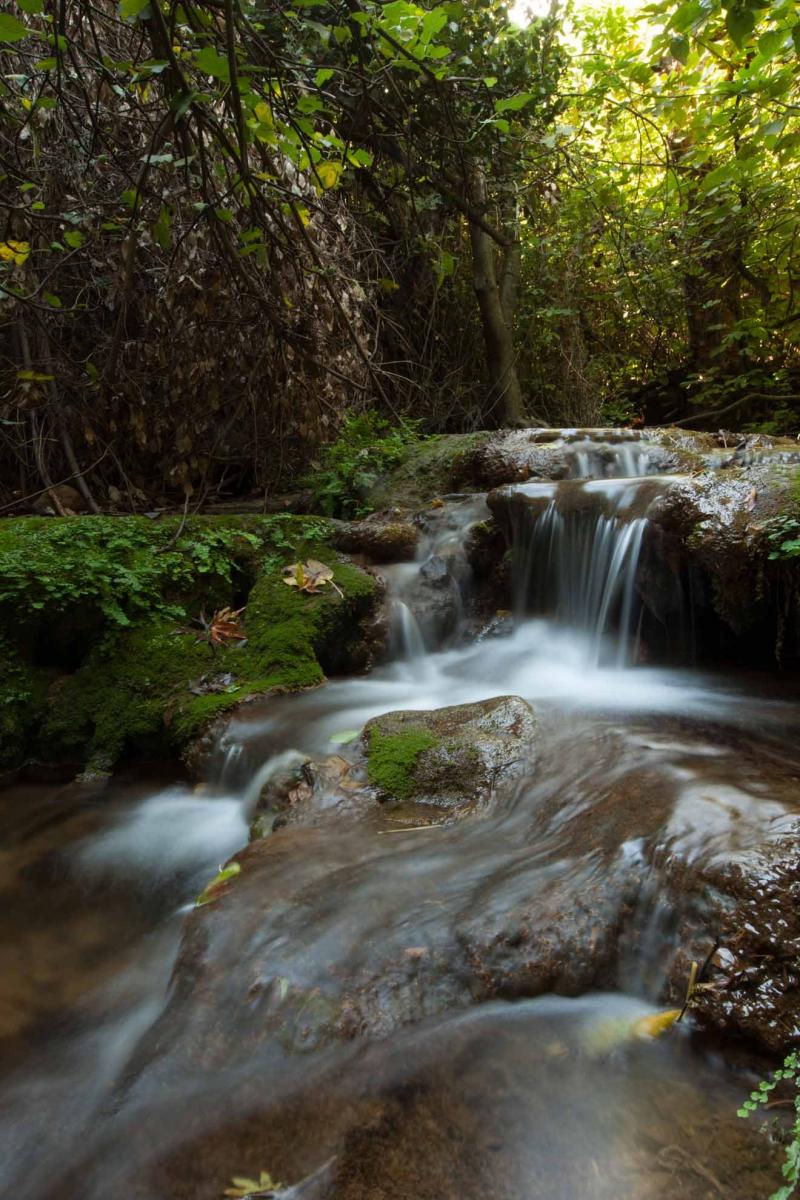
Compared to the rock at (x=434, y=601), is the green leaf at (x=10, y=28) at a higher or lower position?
higher

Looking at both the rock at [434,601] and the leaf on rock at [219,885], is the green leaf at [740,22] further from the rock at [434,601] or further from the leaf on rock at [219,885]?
the rock at [434,601]

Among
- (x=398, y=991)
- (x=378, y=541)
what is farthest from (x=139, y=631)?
(x=398, y=991)

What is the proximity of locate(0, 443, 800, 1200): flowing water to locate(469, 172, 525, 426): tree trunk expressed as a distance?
6416 millimetres

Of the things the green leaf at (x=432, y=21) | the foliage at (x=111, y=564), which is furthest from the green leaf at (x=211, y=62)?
the foliage at (x=111, y=564)

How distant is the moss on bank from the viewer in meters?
4.30

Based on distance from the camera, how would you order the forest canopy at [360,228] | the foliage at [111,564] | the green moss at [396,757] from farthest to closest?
the foliage at [111,564] < the green moss at [396,757] < the forest canopy at [360,228]

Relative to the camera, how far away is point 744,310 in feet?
30.5

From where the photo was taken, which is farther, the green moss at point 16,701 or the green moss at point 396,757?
the green moss at point 16,701

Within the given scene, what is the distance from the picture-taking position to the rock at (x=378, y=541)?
589 centimetres

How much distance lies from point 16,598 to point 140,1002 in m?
2.90

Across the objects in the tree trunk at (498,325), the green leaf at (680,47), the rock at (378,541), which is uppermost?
the tree trunk at (498,325)

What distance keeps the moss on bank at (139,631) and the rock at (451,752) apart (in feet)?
4.32

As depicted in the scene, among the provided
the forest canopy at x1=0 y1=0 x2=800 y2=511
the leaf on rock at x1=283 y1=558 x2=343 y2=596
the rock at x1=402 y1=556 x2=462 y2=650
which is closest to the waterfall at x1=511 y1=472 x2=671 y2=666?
the rock at x1=402 y1=556 x2=462 y2=650

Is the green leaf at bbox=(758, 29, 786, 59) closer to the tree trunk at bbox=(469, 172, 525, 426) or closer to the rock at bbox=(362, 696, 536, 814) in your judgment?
the rock at bbox=(362, 696, 536, 814)
